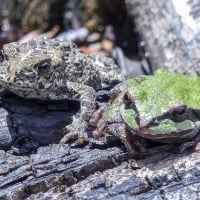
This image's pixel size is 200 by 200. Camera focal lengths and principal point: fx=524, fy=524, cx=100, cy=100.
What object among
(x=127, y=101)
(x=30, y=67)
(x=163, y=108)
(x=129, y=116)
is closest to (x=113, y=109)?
(x=127, y=101)

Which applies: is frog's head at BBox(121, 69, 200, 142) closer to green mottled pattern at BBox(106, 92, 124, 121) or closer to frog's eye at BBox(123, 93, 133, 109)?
frog's eye at BBox(123, 93, 133, 109)

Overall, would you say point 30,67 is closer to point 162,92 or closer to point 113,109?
point 113,109

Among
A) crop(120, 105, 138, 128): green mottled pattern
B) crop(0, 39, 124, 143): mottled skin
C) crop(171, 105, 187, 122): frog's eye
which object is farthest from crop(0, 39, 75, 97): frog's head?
crop(171, 105, 187, 122): frog's eye

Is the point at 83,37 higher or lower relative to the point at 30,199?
higher

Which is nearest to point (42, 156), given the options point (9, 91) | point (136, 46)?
point (9, 91)

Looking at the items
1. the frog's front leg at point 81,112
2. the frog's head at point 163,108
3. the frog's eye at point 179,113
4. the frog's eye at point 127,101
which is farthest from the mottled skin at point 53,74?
the frog's eye at point 179,113

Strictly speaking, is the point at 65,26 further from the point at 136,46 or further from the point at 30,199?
the point at 30,199

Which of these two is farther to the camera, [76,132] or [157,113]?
[76,132]
